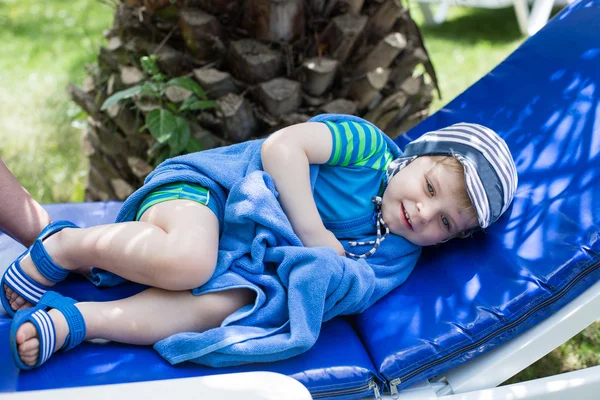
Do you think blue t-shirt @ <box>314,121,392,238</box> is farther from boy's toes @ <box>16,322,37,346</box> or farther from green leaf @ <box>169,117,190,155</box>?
green leaf @ <box>169,117,190,155</box>

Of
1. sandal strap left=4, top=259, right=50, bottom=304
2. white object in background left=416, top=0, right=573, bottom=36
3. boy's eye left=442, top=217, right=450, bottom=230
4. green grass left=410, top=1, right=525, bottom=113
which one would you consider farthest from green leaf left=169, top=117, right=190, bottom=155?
white object in background left=416, top=0, right=573, bottom=36

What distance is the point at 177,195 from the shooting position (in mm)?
1966

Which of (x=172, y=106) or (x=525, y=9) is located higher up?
(x=172, y=106)

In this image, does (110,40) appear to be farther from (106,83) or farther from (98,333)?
(98,333)

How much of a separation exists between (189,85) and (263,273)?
58.1 inches

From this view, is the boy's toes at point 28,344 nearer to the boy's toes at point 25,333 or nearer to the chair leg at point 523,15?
the boy's toes at point 25,333

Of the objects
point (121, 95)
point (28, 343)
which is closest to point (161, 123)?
point (121, 95)

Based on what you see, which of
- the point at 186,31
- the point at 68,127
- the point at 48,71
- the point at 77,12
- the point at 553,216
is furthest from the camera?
the point at 77,12

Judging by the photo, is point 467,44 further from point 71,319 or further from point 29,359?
point 29,359

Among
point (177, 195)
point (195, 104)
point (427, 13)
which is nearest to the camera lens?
point (177, 195)

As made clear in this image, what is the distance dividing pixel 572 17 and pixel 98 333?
83.0 inches

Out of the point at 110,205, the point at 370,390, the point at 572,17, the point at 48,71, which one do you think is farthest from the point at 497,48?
the point at 370,390

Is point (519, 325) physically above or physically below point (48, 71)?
above

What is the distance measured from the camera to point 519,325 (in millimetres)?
1792
